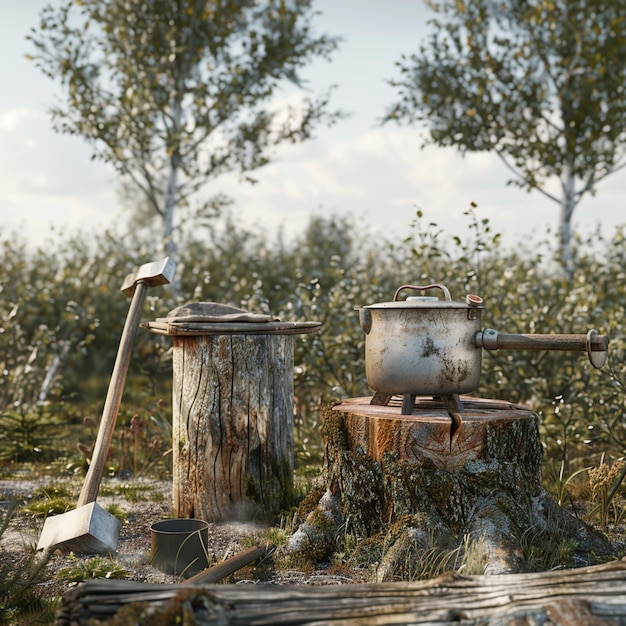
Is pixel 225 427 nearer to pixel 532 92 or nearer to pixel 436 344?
pixel 436 344

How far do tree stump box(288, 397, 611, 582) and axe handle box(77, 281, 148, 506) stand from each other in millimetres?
1118

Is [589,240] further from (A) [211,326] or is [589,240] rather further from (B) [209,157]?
(A) [211,326]

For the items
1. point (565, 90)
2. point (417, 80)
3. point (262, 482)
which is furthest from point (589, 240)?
A: point (262, 482)

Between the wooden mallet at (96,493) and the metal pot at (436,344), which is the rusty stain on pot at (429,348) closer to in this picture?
the metal pot at (436,344)

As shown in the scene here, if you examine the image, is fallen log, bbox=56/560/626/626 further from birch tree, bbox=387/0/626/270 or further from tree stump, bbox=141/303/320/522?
birch tree, bbox=387/0/626/270

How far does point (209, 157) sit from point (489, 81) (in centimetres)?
420

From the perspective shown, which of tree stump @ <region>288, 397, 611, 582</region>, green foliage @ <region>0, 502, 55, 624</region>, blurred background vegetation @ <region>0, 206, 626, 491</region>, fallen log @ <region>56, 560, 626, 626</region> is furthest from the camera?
blurred background vegetation @ <region>0, 206, 626, 491</region>

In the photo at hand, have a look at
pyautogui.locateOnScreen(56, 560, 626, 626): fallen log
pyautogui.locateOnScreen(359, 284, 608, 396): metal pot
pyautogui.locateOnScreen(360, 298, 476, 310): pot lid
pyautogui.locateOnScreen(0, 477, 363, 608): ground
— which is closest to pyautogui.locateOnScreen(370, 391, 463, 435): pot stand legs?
pyautogui.locateOnScreen(359, 284, 608, 396): metal pot

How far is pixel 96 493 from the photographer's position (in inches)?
163

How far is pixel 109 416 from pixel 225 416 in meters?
0.65

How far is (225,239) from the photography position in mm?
12867

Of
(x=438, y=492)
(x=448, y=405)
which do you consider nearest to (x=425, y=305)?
→ (x=448, y=405)

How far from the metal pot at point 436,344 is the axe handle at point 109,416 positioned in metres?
1.41

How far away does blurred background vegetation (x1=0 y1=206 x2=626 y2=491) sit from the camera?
615 centimetres
